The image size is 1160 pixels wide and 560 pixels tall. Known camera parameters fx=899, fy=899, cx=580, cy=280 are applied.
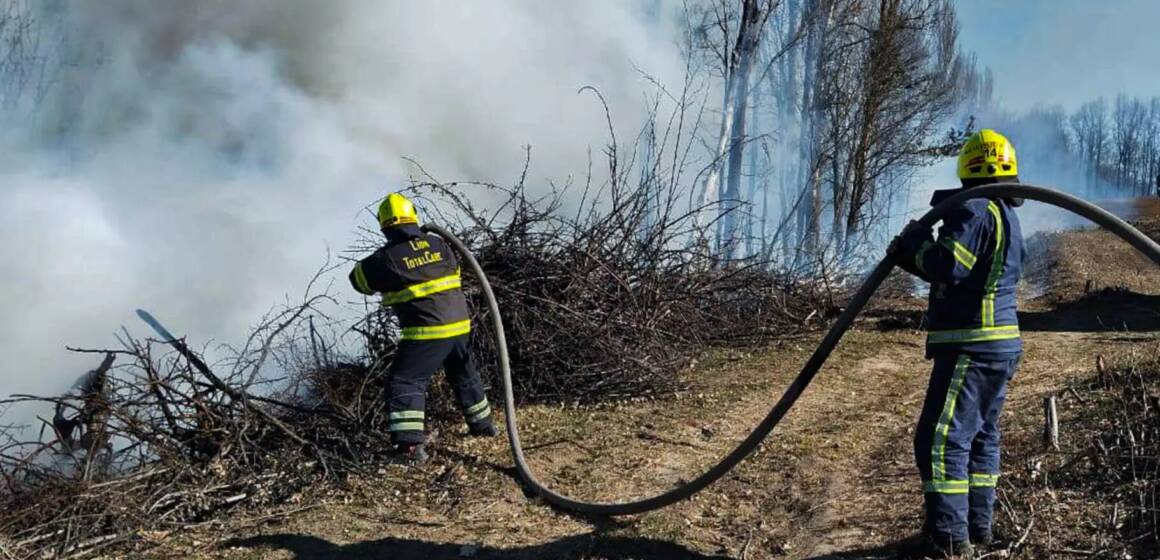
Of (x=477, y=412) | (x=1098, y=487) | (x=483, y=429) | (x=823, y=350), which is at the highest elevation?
(x=823, y=350)

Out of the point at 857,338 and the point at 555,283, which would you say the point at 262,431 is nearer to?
the point at 555,283

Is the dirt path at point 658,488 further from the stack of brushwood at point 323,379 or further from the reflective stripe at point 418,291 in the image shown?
the reflective stripe at point 418,291

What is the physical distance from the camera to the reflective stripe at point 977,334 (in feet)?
10.8

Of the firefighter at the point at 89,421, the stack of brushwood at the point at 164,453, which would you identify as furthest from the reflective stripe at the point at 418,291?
the firefighter at the point at 89,421

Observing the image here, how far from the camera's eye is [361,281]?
5.18 metres

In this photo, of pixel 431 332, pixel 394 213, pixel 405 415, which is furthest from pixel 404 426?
pixel 394 213

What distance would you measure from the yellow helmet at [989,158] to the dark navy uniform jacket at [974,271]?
4.4 inches

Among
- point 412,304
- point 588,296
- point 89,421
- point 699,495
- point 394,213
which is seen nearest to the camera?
point 699,495

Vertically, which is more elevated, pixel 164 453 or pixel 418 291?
pixel 418 291

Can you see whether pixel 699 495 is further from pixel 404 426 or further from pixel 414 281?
pixel 414 281

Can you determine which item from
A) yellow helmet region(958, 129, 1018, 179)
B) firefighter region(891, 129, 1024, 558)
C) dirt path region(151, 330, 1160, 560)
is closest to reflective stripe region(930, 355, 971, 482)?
firefighter region(891, 129, 1024, 558)

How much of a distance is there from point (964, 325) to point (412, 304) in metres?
3.02

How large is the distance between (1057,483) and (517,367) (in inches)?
142

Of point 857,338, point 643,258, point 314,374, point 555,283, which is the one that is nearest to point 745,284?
point 857,338
